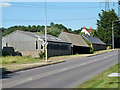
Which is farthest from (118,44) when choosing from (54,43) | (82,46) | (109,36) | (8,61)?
(8,61)

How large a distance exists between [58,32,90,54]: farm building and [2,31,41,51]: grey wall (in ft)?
39.9

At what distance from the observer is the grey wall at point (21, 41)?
143ft

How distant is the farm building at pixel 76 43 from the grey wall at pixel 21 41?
1216 cm

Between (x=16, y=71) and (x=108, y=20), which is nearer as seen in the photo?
(x=16, y=71)

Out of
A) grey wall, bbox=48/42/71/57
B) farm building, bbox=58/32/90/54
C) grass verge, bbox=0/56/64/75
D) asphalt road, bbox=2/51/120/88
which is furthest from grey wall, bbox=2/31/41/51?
asphalt road, bbox=2/51/120/88

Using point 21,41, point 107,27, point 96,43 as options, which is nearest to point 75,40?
point 96,43

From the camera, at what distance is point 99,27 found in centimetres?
7906

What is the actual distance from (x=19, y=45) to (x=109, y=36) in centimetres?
4013

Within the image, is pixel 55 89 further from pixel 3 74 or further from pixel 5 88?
pixel 3 74

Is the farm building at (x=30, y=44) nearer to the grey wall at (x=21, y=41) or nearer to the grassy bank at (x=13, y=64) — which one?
the grey wall at (x=21, y=41)

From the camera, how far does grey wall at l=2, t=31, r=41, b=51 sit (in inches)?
1713

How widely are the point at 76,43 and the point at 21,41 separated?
16.0 meters

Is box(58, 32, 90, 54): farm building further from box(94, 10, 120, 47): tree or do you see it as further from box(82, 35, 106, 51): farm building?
box(94, 10, 120, 47): tree

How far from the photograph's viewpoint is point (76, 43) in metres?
56.0
